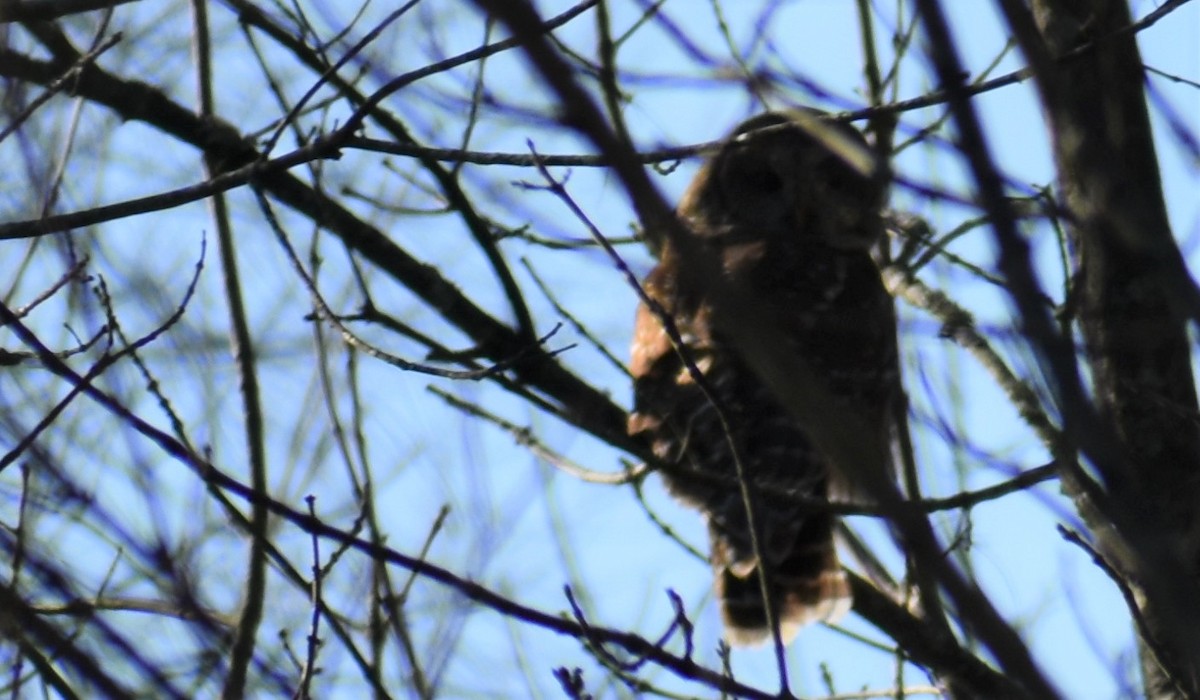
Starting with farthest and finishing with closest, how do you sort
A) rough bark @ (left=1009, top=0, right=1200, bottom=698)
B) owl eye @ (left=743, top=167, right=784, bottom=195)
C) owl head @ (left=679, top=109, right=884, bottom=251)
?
owl eye @ (left=743, top=167, right=784, bottom=195) < owl head @ (left=679, top=109, right=884, bottom=251) < rough bark @ (left=1009, top=0, right=1200, bottom=698)

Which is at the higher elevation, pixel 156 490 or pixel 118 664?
pixel 156 490

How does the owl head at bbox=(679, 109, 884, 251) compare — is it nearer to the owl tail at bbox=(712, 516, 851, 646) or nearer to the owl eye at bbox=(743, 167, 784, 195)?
the owl eye at bbox=(743, 167, 784, 195)

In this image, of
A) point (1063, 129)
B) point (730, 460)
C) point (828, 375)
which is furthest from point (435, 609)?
point (1063, 129)

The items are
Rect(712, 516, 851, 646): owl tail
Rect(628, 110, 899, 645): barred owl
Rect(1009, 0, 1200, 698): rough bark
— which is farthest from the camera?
Rect(628, 110, 899, 645): barred owl

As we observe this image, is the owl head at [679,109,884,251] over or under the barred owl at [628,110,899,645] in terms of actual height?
over

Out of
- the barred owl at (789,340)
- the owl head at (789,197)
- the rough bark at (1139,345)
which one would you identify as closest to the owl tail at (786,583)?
the barred owl at (789,340)

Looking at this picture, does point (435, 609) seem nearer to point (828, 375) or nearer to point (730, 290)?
point (828, 375)

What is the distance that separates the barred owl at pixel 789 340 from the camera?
180 inches

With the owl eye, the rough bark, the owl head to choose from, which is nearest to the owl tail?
the rough bark

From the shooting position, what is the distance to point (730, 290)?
1145mm

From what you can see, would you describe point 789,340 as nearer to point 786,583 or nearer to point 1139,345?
point 786,583

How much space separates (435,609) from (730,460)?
959 mm

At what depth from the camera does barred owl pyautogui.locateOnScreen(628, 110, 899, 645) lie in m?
4.58

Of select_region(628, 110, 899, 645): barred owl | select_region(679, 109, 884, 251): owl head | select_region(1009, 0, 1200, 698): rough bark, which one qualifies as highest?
select_region(679, 109, 884, 251): owl head
